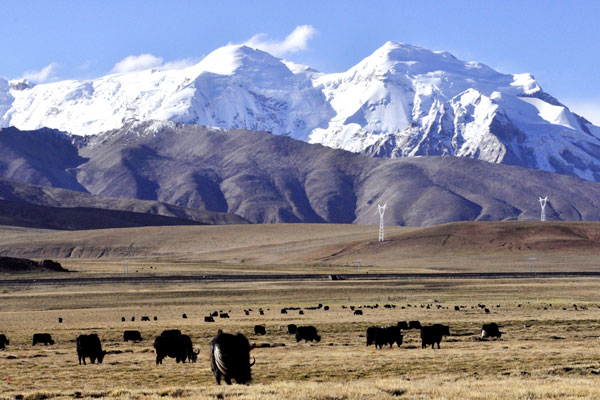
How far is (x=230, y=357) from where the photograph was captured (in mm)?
24734

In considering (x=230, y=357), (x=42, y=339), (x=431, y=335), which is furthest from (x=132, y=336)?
(x=230, y=357)

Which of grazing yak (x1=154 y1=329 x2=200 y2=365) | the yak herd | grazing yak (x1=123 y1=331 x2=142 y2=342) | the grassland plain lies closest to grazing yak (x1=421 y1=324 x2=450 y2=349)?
the yak herd

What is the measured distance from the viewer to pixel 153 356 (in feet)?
120

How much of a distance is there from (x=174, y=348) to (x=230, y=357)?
30.4 feet

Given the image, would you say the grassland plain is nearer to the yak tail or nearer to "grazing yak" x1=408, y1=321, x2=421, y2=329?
the yak tail

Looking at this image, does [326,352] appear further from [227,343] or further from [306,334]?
[227,343]

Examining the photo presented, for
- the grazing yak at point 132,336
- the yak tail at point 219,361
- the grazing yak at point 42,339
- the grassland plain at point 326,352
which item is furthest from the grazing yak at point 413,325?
the yak tail at point 219,361

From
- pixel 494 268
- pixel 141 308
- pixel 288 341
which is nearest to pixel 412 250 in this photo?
pixel 494 268

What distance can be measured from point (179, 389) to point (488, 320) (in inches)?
1329

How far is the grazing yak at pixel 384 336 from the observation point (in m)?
38.6

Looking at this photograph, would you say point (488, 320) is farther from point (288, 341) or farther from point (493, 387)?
point (493, 387)

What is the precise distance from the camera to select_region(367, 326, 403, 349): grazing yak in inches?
1518

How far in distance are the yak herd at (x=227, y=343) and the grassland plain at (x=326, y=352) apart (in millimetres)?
528

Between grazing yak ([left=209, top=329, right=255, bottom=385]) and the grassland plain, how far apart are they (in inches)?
26.5
